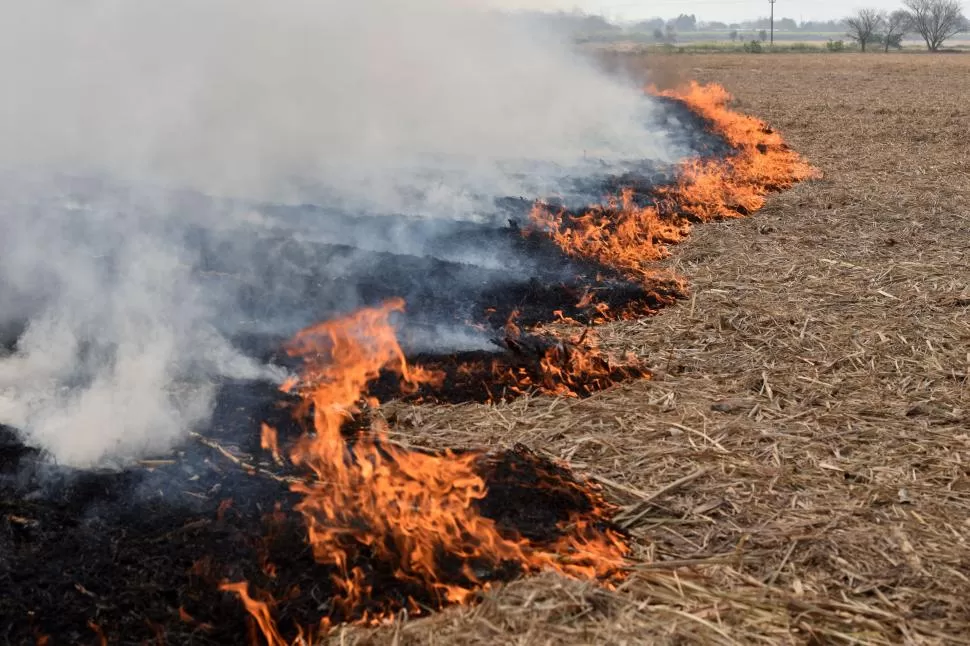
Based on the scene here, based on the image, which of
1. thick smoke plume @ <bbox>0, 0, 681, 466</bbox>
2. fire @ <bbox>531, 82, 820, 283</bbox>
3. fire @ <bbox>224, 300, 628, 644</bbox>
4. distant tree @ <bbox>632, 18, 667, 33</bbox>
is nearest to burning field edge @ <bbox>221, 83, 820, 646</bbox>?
fire @ <bbox>224, 300, 628, 644</bbox>

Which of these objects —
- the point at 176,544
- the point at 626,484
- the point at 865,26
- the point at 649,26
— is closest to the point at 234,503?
the point at 176,544

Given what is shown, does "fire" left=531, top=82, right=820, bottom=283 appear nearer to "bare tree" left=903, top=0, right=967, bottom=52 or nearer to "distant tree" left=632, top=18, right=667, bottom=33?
"distant tree" left=632, top=18, right=667, bottom=33

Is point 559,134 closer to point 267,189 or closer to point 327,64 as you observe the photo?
point 327,64

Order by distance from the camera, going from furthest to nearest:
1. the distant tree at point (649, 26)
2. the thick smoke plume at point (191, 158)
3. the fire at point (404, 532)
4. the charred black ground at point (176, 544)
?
the distant tree at point (649, 26) → the thick smoke plume at point (191, 158) → the fire at point (404, 532) → the charred black ground at point (176, 544)

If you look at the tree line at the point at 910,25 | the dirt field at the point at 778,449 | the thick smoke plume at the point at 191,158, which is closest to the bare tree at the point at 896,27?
the tree line at the point at 910,25

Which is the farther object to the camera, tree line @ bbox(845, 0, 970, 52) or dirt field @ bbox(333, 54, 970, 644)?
tree line @ bbox(845, 0, 970, 52)

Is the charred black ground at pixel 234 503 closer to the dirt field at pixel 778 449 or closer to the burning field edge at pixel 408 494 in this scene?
the burning field edge at pixel 408 494

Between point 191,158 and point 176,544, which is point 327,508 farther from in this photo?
point 191,158

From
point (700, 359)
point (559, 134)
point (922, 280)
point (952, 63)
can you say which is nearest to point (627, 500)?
point (700, 359)

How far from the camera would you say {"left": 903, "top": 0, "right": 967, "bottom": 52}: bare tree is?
6738 cm

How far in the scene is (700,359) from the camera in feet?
17.7

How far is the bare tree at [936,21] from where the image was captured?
67375mm

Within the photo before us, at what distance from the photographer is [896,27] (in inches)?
2623

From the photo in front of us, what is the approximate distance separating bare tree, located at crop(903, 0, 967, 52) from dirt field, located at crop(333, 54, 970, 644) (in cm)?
7016
